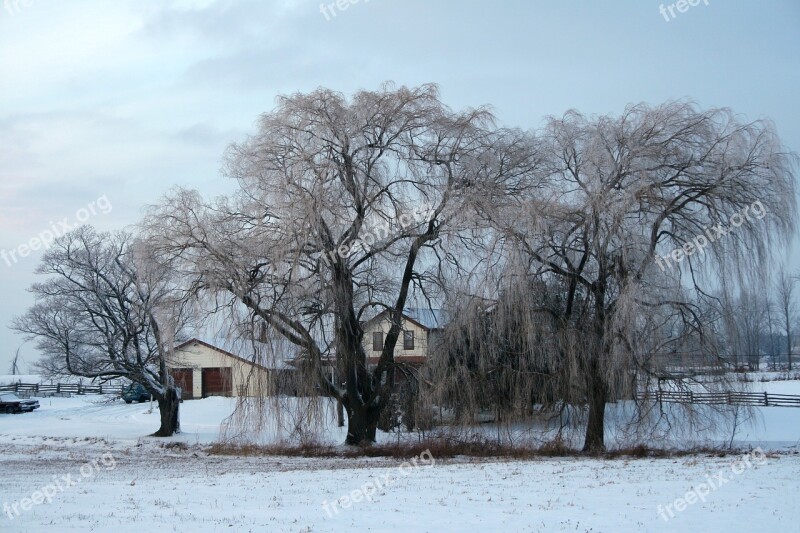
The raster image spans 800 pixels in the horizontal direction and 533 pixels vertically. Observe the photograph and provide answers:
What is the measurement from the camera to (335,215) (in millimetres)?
21953

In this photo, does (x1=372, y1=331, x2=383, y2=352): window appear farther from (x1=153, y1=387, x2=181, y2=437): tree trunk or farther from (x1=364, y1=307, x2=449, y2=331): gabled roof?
(x1=153, y1=387, x2=181, y2=437): tree trunk

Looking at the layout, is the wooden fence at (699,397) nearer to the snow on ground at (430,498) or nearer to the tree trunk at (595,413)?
the tree trunk at (595,413)

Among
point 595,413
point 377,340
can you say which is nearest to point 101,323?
point 377,340

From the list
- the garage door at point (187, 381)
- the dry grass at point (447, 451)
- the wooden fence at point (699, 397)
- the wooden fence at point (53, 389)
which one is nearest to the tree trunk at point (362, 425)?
the dry grass at point (447, 451)

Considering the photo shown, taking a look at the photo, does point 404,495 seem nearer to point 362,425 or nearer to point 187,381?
point 362,425

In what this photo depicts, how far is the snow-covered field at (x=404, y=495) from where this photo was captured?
33.2 ft

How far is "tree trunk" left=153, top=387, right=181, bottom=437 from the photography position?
30078mm

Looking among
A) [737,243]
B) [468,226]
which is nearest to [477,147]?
[468,226]

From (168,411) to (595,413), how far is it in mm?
17627

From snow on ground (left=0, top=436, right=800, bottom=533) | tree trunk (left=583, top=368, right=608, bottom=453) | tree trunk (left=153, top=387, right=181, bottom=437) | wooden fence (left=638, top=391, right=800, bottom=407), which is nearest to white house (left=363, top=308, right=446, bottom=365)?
tree trunk (left=583, top=368, right=608, bottom=453)

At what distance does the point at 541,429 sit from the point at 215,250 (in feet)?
36.9

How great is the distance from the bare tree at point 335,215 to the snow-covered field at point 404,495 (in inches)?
183

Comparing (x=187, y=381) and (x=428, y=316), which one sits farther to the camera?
(x=187, y=381)

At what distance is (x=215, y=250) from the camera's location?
2238 cm
